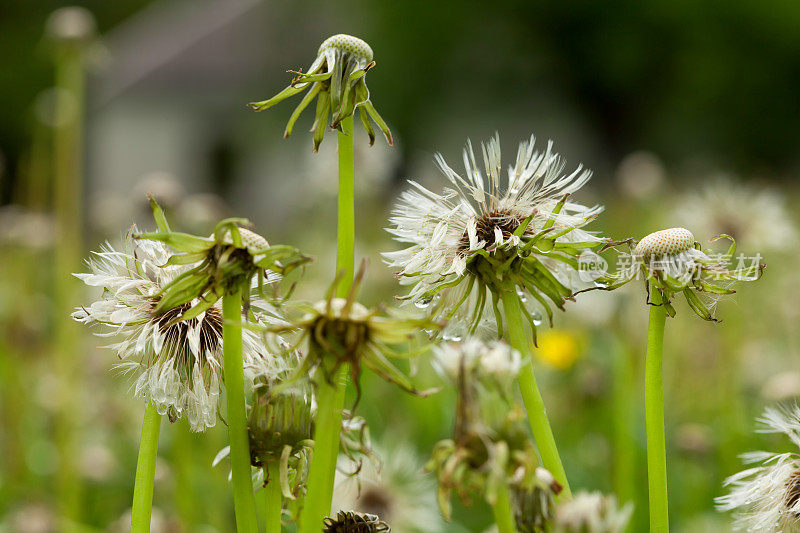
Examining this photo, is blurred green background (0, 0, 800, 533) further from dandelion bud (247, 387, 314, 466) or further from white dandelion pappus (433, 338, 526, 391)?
white dandelion pappus (433, 338, 526, 391)

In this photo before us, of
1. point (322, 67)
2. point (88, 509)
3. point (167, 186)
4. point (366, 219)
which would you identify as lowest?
point (88, 509)

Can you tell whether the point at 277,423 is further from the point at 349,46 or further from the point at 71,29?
the point at 71,29

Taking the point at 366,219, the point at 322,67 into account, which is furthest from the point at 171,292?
the point at 366,219

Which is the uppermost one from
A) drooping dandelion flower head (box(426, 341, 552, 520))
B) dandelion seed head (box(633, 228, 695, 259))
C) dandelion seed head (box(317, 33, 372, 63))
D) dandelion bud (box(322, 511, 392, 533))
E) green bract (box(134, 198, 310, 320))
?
dandelion seed head (box(317, 33, 372, 63))

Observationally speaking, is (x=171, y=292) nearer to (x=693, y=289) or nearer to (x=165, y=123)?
(x=693, y=289)

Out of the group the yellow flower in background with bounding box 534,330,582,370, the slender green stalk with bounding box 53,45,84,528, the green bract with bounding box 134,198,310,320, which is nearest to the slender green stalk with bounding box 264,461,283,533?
the green bract with bounding box 134,198,310,320

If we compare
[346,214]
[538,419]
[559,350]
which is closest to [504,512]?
[538,419]
